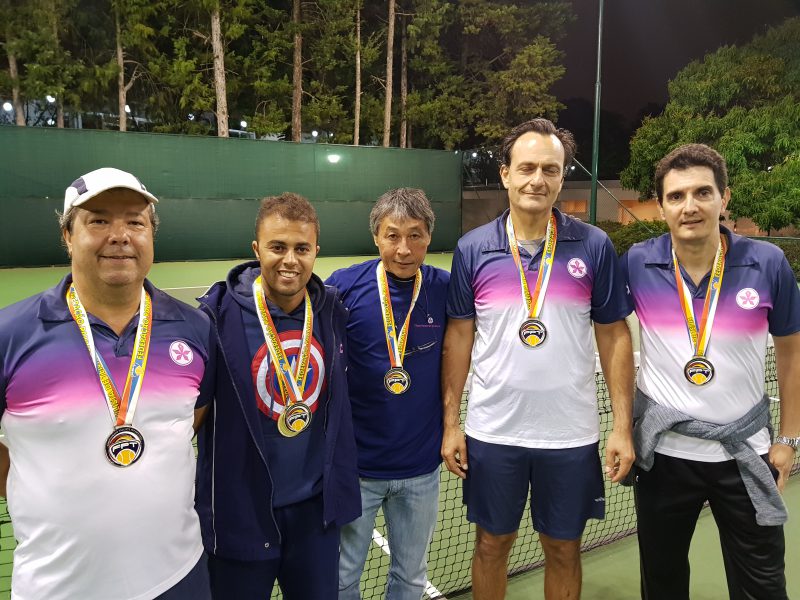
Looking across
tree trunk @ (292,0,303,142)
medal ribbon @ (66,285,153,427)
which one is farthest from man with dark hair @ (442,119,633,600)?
tree trunk @ (292,0,303,142)

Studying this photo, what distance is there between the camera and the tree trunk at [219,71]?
69.7ft

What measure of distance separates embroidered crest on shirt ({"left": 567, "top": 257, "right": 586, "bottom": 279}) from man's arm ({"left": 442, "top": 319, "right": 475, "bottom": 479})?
43 cm

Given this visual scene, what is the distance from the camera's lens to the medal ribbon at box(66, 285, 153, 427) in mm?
1591

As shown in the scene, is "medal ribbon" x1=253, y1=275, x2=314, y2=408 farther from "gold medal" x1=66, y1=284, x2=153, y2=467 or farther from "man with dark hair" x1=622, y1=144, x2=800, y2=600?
"man with dark hair" x1=622, y1=144, x2=800, y2=600

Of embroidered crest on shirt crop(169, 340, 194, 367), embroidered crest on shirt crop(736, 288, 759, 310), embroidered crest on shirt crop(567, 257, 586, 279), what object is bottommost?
embroidered crest on shirt crop(169, 340, 194, 367)

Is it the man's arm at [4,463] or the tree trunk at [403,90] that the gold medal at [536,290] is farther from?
the tree trunk at [403,90]

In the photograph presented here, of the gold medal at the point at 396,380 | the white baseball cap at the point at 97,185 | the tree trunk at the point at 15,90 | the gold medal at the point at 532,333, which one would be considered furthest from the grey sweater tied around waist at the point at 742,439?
the tree trunk at the point at 15,90

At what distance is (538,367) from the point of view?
2365 mm

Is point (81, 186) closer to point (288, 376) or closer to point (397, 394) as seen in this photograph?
point (288, 376)

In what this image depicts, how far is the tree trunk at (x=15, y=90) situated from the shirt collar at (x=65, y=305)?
21.8 m

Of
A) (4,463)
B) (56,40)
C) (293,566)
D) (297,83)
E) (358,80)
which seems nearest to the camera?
(4,463)

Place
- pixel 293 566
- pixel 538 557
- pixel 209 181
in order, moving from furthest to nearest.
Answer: pixel 209 181, pixel 538 557, pixel 293 566

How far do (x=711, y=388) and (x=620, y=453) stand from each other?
1.34 feet

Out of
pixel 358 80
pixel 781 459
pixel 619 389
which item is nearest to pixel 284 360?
pixel 619 389
